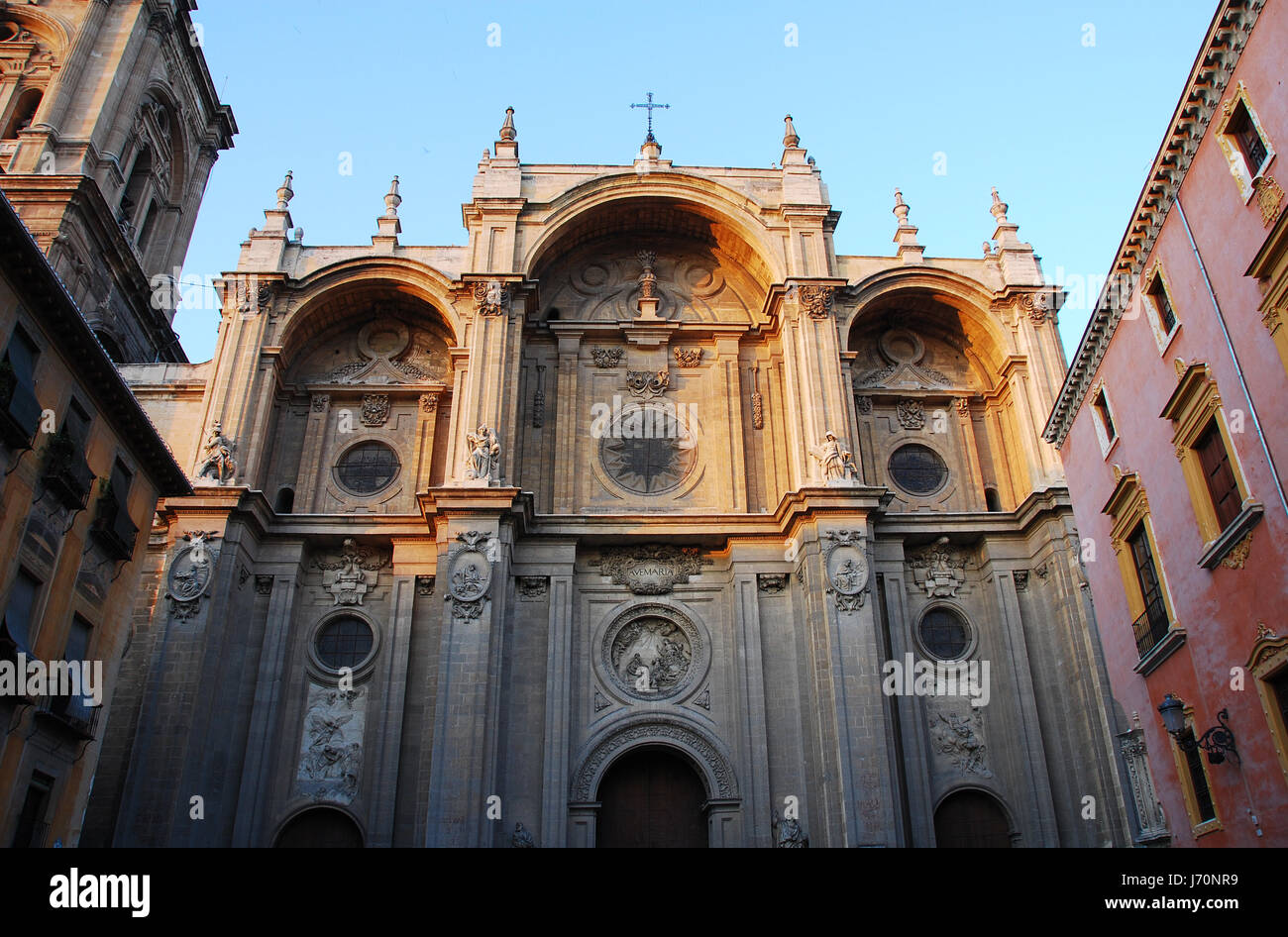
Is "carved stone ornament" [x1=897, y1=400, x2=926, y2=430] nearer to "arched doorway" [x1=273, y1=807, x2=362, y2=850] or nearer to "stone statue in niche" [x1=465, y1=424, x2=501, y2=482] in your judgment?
"stone statue in niche" [x1=465, y1=424, x2=501, y2=482]

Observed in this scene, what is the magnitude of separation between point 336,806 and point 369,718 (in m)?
2.03

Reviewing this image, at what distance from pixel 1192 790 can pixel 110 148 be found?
108 ft

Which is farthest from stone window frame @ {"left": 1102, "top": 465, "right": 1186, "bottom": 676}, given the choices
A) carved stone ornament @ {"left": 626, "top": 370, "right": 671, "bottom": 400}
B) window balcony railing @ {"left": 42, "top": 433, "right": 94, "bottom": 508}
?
window balcony railing @ {"left": 42, "top": 433, "right": 94, "bottom": 508}

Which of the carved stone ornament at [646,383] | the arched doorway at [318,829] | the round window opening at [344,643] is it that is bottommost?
the arched doorway at [318,829]

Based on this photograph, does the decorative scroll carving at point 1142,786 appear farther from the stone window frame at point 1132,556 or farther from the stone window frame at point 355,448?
the stone window frame at point 355,448

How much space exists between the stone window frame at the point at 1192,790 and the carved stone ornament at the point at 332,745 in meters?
16.6

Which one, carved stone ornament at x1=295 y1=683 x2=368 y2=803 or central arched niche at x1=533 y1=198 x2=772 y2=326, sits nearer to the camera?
carved stone ornament at x1=295 y1=683 x2=368 y2=803

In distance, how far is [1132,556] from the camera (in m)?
18.4

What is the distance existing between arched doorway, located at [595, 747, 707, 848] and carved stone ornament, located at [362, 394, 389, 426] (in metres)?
11.2

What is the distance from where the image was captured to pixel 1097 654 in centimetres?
2223

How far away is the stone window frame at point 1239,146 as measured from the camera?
13.2 m

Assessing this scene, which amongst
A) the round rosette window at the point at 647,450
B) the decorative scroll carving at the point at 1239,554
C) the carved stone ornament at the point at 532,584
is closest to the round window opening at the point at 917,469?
the round rosette window at the point at 647,450

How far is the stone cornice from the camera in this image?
13734mm
